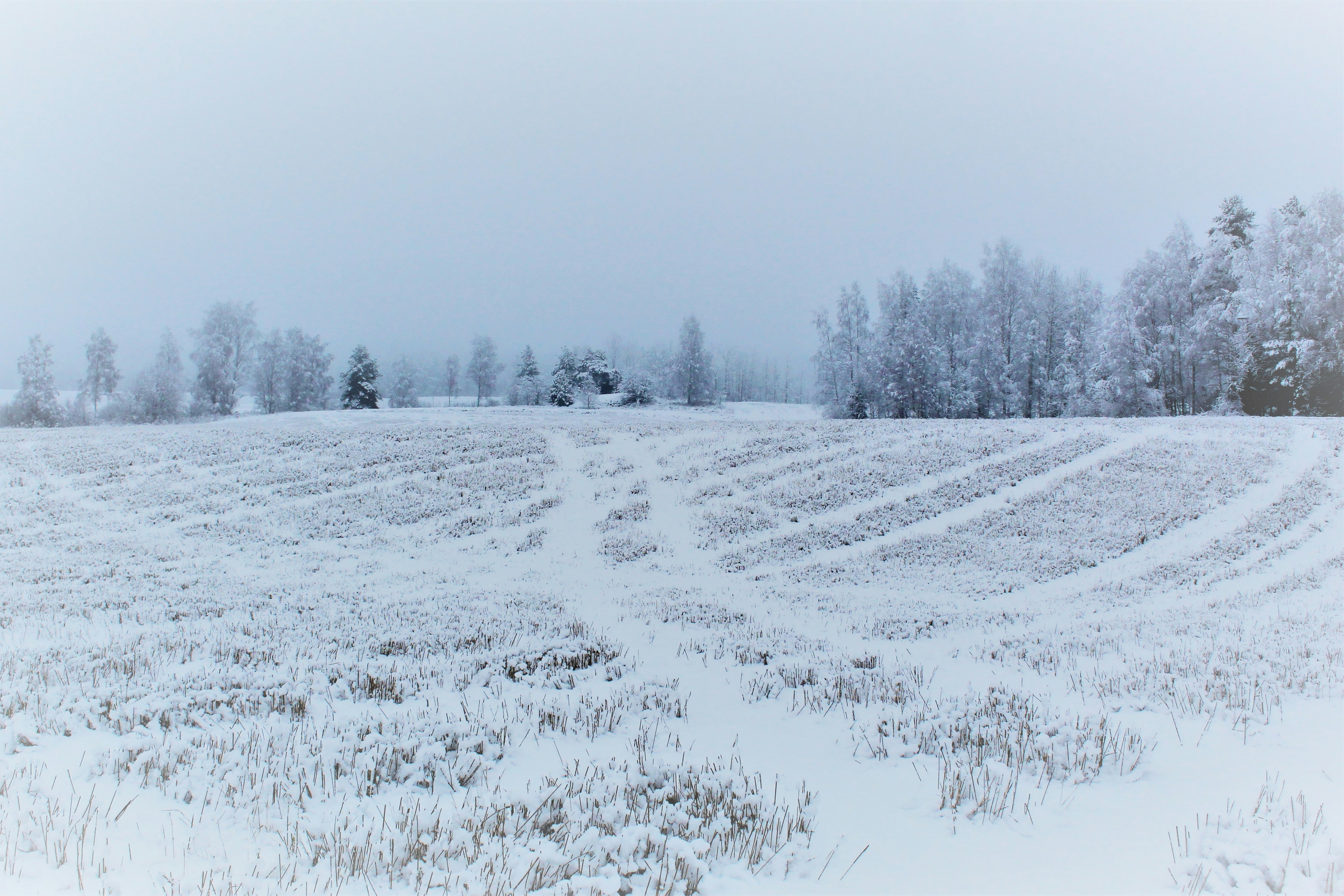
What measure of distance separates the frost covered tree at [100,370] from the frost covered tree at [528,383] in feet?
105

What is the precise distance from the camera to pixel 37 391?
36.5 meters

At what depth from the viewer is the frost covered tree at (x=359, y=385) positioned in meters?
56.1

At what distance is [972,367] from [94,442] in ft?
175

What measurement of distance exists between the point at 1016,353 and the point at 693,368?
80.3ft

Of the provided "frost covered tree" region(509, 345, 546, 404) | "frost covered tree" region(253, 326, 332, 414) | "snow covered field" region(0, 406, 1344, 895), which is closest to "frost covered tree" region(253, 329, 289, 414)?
"frost covered tree" region(253, 326, 332, 414)

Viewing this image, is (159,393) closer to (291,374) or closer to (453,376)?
(291,374)

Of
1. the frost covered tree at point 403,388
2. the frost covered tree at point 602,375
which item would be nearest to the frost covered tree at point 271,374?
the frost covered tree at point 403,388

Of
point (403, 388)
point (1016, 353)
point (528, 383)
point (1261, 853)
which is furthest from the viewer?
point (403, 388)

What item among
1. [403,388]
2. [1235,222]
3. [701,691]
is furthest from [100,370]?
[1235,222]

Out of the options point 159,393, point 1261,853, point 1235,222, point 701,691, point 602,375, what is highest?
point 1235,222

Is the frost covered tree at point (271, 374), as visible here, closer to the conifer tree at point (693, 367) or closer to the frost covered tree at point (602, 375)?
the frost covered tree at point (602, 375)

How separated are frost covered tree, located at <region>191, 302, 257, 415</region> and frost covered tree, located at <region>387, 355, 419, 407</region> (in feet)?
63.7

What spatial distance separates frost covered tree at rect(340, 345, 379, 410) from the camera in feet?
184

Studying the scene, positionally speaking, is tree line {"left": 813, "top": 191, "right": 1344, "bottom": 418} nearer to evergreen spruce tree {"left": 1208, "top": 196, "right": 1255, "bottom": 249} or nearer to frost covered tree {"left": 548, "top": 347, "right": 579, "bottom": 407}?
evergreen spruce tree {"left": 1208, "top": 196, "right": 1255, "bottom": 249}
